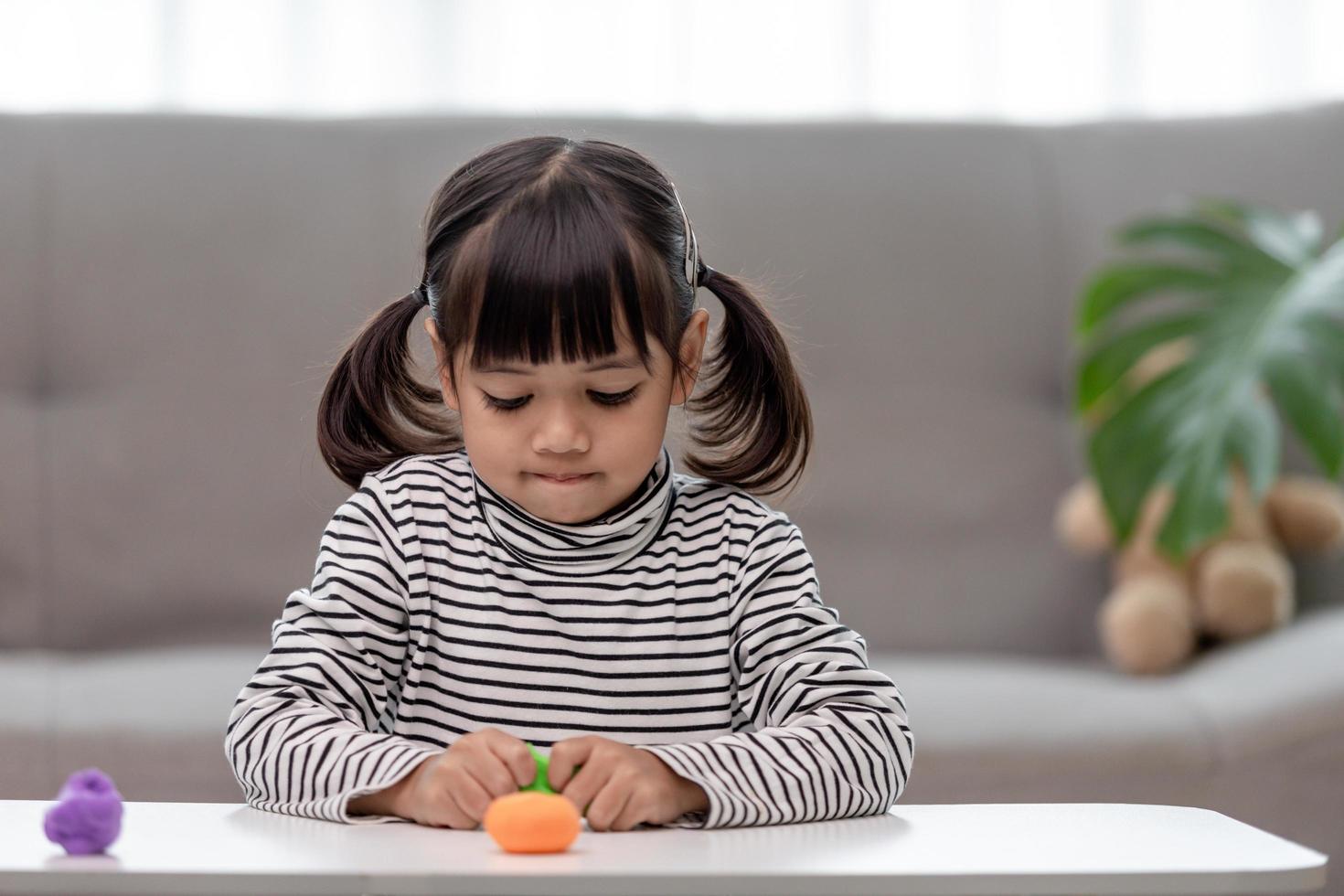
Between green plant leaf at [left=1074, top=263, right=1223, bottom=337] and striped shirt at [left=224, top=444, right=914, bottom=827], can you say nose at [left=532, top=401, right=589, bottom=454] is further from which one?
green plant leaf at [left=1074, top=263, right=1223, bottom=337]

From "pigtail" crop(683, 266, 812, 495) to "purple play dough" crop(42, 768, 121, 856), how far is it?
55 centimetres

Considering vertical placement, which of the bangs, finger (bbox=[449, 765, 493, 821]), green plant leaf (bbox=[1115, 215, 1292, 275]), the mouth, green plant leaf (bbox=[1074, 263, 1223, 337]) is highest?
green plant leaf (bbox=[1115, 215, 1292, 275])

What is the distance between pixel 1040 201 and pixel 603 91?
2.41 ft

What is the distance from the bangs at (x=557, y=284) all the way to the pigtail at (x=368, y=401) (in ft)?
0.50

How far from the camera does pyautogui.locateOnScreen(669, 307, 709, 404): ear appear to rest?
1.00m

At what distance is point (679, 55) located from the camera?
240 cm

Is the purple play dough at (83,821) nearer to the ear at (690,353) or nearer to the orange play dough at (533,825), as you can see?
the orange play dough at (533,825)

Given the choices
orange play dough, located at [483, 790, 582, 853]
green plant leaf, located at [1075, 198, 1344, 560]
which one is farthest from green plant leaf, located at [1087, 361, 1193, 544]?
orange play dough, located at [483, 790, 582, 853]

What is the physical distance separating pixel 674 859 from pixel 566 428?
0.33 metres

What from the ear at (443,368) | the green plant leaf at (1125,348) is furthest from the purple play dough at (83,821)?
the green plant leaf at (1125,348)

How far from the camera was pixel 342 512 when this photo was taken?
3.31 ft

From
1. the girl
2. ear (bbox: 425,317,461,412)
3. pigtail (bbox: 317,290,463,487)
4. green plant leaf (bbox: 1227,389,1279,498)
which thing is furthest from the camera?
green plant leaf (bbox: 1227,389,1279,498)

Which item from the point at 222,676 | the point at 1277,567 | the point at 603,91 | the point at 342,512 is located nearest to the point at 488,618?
the point at 342,512

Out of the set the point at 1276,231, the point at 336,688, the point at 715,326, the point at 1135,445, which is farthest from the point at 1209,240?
the point at 336,688
